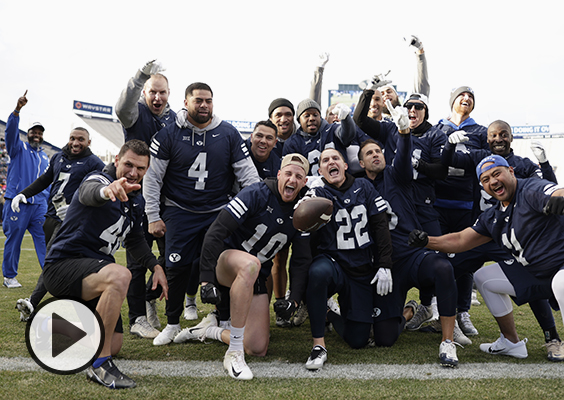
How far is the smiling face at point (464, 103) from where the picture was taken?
4.51 metres

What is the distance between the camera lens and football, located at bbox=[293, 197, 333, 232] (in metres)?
3.11

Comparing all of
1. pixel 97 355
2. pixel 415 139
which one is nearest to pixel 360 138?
pixel 415 139

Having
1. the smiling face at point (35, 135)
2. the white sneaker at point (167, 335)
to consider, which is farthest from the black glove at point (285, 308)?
the smiling face at point (35, 135)

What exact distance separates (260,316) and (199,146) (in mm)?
1522

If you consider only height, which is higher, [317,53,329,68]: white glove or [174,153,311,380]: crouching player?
[317,53,329,68]: white glove

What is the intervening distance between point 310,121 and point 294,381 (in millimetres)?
2410

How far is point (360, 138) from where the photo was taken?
180 inches

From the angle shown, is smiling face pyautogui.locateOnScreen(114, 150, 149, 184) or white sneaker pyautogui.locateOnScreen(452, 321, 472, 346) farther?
white sneaker pyautogui.locateOnScreen(452, 321, 472, 346)

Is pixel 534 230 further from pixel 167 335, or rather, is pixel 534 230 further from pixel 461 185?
pixel 167 335

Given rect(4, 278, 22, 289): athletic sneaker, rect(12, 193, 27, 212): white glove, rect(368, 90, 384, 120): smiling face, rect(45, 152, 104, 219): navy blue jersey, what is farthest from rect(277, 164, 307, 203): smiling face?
rect(4, 278, 22, 289): athletic sneaker

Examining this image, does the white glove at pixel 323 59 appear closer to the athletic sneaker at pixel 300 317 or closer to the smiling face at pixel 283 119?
the smiling face at pixel 283 119

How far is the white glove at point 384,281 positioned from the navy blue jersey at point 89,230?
1897 millimetres

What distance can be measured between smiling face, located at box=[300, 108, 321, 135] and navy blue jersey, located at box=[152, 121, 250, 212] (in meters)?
0.72

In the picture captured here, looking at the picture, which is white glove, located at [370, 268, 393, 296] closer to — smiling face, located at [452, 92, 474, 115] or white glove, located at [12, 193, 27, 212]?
smiling face, located at [452, 92, 474, 115]
